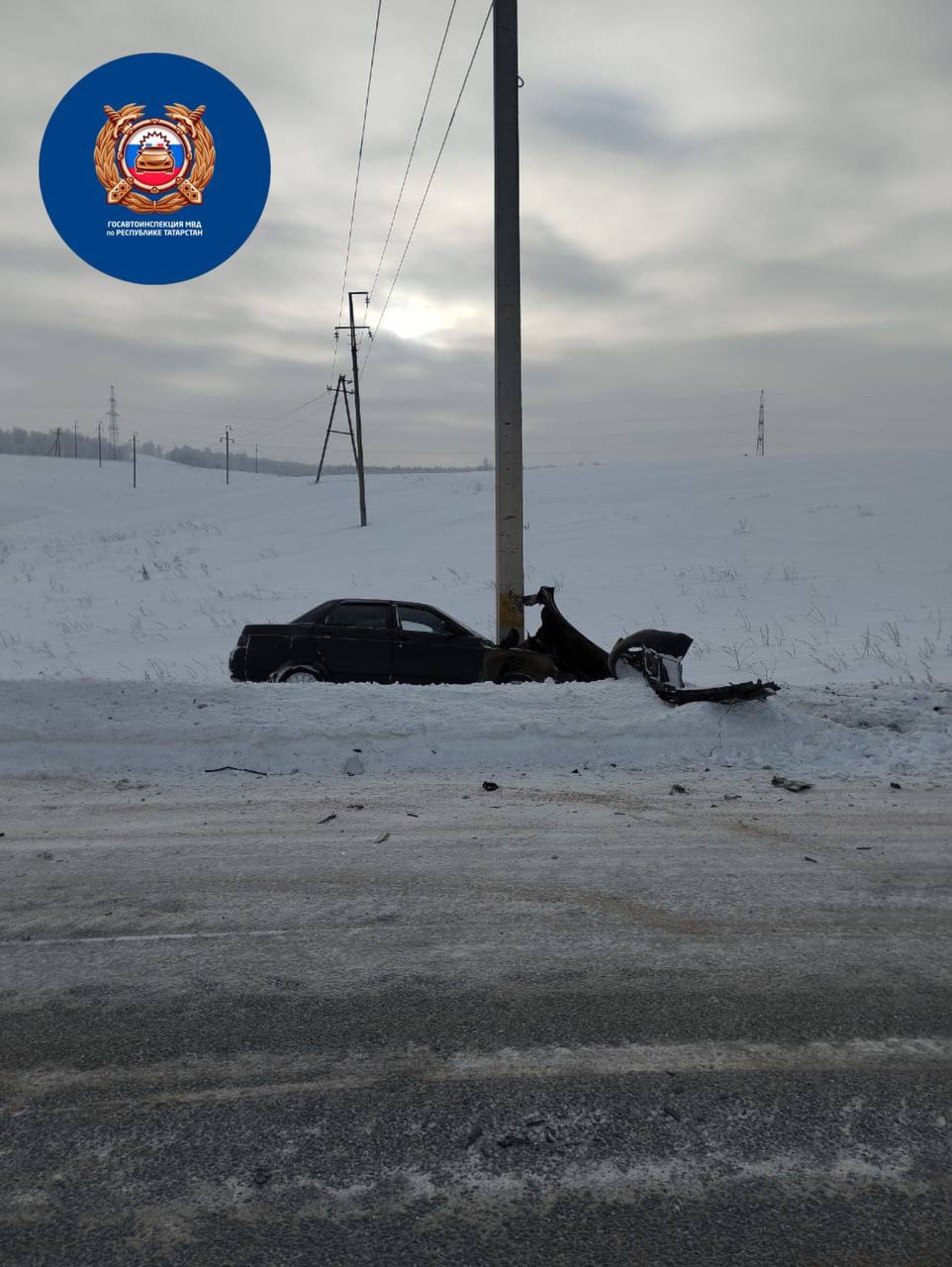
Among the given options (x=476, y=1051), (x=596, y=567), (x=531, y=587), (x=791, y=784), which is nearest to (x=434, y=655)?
(x=791, y=784)

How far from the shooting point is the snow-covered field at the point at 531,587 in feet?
27.6

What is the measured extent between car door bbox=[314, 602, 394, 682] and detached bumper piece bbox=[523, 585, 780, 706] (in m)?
1.87

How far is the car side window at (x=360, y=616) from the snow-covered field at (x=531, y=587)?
105 inches

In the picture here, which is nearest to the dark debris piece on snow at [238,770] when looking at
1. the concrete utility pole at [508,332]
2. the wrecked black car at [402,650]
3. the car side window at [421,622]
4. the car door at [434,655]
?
the wrecked black car at [402,650]

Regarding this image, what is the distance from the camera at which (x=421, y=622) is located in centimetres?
1230

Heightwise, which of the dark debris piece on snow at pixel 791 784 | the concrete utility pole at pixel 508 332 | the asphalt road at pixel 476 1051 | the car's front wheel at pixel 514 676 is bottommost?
the asphalt road at pixel 476 1051

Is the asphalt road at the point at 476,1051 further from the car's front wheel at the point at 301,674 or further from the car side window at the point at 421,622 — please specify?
the car side window at the point at 421,622

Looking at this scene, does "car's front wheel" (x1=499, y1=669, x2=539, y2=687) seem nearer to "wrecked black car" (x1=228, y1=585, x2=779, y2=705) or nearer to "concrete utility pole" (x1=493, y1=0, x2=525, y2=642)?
"wrecked black car" (x1=228, y1=585, x2=779, y2=705)

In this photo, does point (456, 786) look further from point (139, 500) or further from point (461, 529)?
point (139, 500)

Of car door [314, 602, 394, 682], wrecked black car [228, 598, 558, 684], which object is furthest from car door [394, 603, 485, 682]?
car door [314, 602, 394, 682]

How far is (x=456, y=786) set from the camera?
7.41 m

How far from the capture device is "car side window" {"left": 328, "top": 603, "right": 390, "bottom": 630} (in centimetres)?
1204

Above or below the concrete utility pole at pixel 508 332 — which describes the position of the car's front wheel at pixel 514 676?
below

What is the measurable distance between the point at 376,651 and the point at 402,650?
1.08 ft
